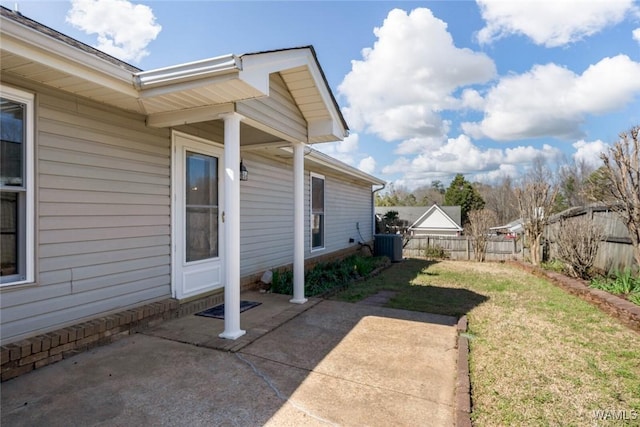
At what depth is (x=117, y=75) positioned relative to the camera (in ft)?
9.97

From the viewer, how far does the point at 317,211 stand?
9117 millimetres

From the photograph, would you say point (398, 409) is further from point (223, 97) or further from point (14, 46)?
point (14, 46)

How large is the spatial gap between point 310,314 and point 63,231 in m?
3.07

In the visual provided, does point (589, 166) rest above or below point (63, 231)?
above

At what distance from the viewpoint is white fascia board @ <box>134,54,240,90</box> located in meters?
2.91

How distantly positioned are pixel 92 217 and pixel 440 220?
29388mm

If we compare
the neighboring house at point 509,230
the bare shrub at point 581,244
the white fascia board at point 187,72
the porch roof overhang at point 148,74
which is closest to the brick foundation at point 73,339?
the porch roof overhang at point 148,74

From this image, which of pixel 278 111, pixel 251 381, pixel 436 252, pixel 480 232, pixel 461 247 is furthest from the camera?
pixel 436 252

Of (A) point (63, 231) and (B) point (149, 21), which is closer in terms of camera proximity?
(A) point (63, 231)

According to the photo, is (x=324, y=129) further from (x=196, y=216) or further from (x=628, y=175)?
(x=628, y=175)

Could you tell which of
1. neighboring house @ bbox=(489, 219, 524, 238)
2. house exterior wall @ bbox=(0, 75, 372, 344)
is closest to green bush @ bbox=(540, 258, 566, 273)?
neighboring house @ bbox=(489, 219, 524, 238)

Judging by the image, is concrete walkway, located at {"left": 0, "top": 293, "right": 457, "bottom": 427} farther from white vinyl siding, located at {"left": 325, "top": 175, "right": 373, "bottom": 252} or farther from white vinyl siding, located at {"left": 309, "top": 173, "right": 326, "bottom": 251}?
white vinyl siding, located at {"left": 325, "top": 175, "right": 373, "bottom": 252}

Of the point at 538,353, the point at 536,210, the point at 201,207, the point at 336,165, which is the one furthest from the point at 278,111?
the point at 536,210

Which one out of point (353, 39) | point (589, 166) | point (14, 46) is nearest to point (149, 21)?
point (14, 46)
